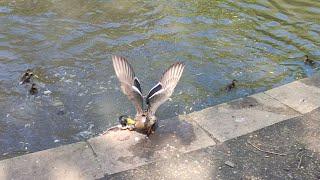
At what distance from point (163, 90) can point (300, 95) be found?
2061 millimetres

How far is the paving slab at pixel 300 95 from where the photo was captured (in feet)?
19.8

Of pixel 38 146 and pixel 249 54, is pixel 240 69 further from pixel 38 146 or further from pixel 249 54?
pixel 38 146

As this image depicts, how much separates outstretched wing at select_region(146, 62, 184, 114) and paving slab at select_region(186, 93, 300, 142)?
655 millimetres

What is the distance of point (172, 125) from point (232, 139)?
71 cm

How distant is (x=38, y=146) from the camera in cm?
599

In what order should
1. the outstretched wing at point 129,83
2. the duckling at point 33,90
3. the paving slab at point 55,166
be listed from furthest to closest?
the duckling at point 33,90 < the outstretched wing at point 129,83 < the paving slab at point 55,166

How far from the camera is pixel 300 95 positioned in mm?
6277

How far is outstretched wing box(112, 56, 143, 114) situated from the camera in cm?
514

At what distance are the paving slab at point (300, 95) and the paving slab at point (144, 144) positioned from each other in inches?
51.3

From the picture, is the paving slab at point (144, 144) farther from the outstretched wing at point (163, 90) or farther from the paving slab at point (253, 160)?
the outstretched wing at point (163, 90)

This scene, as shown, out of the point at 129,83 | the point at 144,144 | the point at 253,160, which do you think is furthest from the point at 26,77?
the point at 253,160

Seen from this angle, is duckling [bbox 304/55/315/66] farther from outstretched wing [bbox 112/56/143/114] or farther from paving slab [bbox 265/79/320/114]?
outstretched wing [bbox 112/56/143/114]

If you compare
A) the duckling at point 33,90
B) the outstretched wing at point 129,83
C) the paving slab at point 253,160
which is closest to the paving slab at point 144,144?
the paving slab at point 253,160

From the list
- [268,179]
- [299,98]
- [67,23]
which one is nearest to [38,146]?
[268,179]
